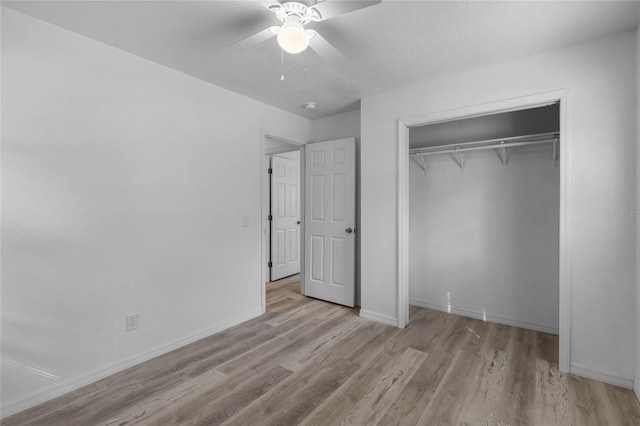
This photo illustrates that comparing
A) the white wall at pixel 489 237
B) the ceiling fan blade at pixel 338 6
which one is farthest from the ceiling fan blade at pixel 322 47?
the white wall at pixel 489 237

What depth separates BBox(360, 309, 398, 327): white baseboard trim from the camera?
3159 millimetres

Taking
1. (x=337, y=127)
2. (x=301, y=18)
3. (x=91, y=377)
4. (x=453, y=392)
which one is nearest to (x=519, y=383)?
(x=453, y=392)

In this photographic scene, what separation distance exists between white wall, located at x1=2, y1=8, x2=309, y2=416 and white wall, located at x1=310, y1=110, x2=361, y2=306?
126cm

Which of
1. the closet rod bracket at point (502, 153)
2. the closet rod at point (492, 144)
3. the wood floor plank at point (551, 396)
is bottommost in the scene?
the wood floor plank at point (551, 396)

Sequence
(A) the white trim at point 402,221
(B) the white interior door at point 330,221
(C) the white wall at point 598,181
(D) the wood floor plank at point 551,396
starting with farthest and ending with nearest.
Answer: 1. (B) the white interior door at point 330,221
2. (A) the white trim at point 402,221
3. (C) the white wall at point 598,181
4. (D) the wood floor plank at point 551,396

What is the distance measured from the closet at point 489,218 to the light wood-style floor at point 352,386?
0.43 meters

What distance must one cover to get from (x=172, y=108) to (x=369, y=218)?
2.13 metres

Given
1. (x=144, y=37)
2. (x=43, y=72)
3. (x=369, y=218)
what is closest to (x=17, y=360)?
(x=43, y=72)

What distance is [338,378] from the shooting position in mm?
2219

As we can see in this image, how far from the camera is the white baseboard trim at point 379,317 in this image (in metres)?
3.16

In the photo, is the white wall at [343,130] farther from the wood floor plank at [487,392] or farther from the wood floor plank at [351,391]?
the wood floor plank at [487,392]

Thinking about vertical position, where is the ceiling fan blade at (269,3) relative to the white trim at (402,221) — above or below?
above

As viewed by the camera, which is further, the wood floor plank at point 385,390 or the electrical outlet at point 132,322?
the electrical outlet at point 132,322

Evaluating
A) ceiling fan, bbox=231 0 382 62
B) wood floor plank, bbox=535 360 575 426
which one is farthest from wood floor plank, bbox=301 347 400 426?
ceiling fan, bbox=231 0 382 62
